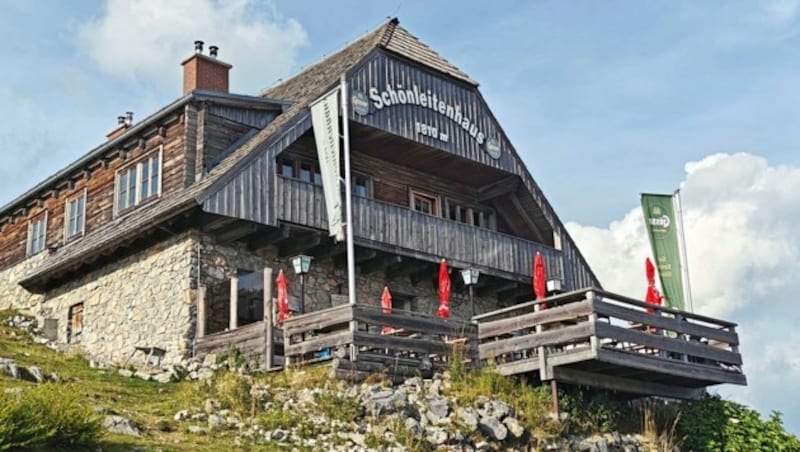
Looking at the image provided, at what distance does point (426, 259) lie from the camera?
2542 cm

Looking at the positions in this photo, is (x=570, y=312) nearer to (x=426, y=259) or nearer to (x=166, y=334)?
(x=426, y=259)

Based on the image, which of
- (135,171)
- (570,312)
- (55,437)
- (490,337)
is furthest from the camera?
(135,171)

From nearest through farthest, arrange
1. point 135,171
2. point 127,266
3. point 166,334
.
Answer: point 166,334
point 127,266
point 135,171

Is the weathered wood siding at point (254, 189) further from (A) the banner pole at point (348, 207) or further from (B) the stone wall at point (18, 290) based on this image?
(B) the stone wall at point (18, 290)

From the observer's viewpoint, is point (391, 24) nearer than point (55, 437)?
No

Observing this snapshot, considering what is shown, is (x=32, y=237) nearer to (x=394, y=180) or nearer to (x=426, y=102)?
(x=394, y=180)

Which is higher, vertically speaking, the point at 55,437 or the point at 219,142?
the point at 219,142

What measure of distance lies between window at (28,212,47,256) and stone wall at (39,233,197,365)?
394 cm

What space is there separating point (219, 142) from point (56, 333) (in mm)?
6380

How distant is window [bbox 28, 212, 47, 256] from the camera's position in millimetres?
29906

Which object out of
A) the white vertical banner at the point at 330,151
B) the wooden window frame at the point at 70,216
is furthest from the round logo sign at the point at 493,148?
the wooden window frame at the point at 70,216

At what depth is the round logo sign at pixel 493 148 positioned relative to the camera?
1089 inches

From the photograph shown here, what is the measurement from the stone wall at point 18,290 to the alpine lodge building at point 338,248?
0.08 metres

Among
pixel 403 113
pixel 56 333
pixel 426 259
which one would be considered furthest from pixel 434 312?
pixel 56 333
